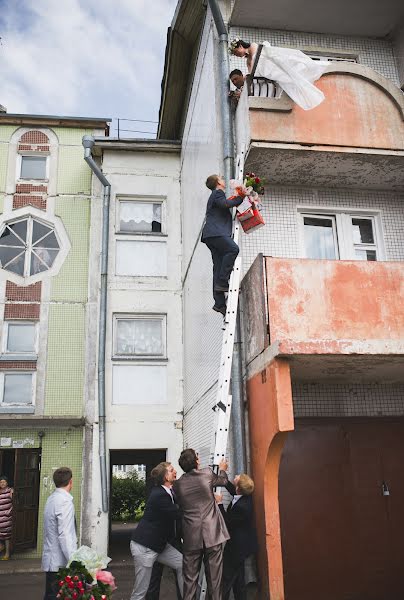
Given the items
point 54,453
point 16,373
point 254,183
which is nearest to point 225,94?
point 254,183

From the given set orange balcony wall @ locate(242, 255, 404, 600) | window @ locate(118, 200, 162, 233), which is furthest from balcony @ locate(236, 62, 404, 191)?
window @ locate(118, 200, 162, 233)

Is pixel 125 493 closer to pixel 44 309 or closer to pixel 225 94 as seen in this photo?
pixel 44 309

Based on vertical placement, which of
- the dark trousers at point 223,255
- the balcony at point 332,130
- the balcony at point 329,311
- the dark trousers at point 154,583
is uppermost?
the balcony at point 332,130

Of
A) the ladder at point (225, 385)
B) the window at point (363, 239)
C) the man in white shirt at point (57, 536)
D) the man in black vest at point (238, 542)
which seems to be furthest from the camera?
the window at point (363, 239)

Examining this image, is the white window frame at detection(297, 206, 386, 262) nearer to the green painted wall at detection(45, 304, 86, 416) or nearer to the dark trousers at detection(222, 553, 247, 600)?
the dark trousers at detection(222, 553, 247, 600)

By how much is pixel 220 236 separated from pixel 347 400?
327cm

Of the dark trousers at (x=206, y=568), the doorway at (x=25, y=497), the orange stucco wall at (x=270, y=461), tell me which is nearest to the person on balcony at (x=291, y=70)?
the orange stucco wall at (x=270, y=461)

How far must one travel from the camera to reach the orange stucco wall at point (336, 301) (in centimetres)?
664

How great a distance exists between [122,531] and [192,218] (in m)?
11.5

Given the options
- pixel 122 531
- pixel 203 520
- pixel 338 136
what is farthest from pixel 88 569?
pixel 122 531

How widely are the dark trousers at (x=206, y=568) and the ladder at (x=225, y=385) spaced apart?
0.16 meters

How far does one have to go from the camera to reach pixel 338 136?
325 inches

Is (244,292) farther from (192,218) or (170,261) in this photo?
(170,261)

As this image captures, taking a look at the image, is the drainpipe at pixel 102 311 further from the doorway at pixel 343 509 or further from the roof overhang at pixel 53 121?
the doorway at pixel 343 509
